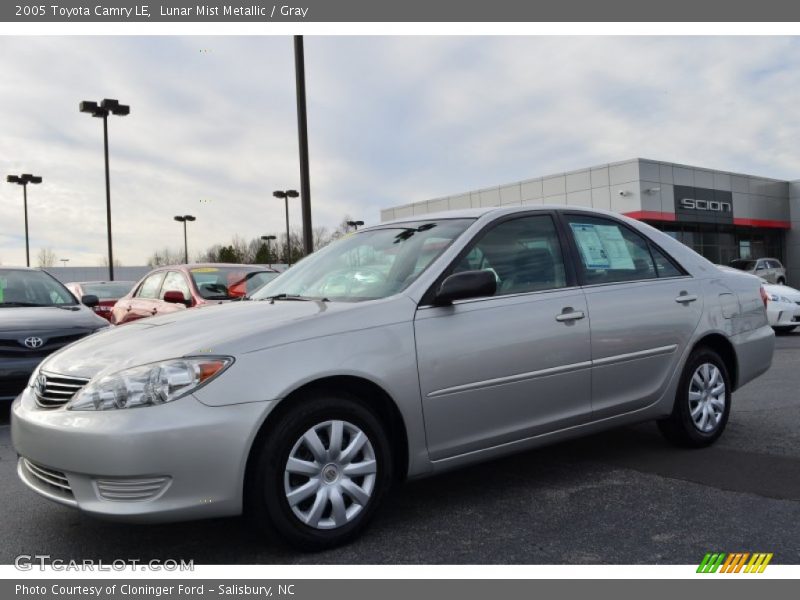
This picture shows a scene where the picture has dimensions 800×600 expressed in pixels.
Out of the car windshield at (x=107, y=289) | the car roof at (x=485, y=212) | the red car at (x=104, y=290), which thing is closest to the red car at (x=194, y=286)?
the car roof at (x=485, y=212)

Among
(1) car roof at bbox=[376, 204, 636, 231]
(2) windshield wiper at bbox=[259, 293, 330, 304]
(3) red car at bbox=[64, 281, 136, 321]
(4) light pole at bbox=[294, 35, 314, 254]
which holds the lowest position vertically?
(2) windshield wiper at bbox=[259, 293, 330, 304]

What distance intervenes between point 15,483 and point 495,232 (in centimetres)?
329

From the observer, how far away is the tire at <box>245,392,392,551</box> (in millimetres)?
3027

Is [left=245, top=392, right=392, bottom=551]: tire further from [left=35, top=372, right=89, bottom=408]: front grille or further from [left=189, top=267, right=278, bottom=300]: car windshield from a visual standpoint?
[left=189, top=267, right=278, bottom=300]: car windshield

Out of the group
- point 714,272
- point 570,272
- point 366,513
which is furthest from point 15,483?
point 714,272

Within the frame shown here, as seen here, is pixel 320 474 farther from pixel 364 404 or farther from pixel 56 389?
pixel 56 389

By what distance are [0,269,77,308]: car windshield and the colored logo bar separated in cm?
705

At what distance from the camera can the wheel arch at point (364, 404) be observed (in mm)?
3047

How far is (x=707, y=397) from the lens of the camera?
16.0ft

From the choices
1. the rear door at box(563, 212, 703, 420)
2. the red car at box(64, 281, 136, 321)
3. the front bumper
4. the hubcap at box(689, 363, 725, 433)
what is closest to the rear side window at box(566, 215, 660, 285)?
the rear door at box(563, 212, 703, 420)

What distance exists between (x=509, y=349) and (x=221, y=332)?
1457 mm

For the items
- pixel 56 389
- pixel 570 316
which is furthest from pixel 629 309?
pixel 56 389

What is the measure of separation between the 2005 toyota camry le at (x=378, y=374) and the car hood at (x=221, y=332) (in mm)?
12

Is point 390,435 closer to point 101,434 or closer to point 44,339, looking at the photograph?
point 101,434
